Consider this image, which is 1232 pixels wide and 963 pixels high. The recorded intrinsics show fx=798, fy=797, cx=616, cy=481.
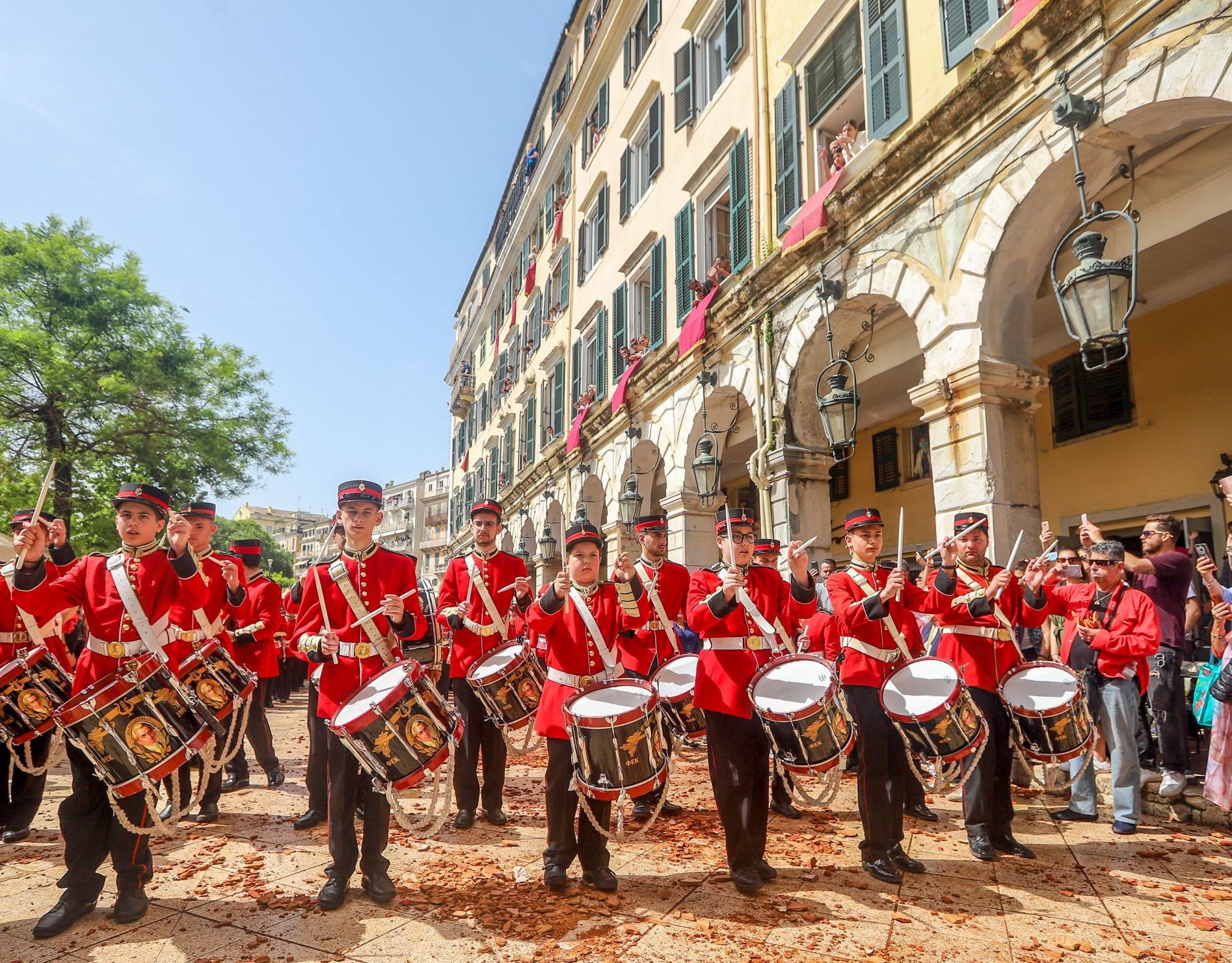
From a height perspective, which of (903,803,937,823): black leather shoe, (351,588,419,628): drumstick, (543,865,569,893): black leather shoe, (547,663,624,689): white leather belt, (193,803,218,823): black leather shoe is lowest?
(903,803,937,823): black leather shoe

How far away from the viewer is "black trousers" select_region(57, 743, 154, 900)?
385cm

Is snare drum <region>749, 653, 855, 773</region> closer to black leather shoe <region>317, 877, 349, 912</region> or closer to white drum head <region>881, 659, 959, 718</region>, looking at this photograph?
white drum head <region>881, 659, 959, 718</region>

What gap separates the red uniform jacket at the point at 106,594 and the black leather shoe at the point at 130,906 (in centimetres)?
101

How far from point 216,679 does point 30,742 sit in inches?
68.4

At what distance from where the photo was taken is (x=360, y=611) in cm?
435

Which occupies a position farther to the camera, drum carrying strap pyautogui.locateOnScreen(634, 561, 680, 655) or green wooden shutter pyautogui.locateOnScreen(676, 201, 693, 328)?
green wooden shutter pyautogui.locateOnScreen(676, 201, 693, 328)

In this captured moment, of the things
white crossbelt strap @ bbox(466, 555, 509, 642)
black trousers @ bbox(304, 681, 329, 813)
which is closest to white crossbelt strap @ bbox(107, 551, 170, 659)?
black trousers @ bbox(304, 681, 329, 813)

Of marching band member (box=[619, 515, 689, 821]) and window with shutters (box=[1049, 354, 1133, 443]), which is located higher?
window with shutters (box=[1049, 354, 1133, 443])

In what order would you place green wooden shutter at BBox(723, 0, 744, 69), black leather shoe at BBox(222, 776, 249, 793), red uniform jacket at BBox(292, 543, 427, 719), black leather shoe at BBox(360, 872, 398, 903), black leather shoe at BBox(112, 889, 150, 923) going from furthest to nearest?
green wooden shutter at BBox(723, 0, 744, 69) → black leather shoe at BBox(222, 776, 249, 793) → red uniform jacket at BBox(292, 543, 427, 719) → black leather shoe at BBox(360, 872, 398, 903) → black leather shoe at BBox(112, 889, 150, 923)

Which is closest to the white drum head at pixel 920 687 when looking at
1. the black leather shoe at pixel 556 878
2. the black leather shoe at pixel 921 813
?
the black leather shoe at pixel 921 813

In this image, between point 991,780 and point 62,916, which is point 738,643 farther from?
point 62,916

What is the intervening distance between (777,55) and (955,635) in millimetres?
9377

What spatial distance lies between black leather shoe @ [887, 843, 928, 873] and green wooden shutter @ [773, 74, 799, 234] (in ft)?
28.0

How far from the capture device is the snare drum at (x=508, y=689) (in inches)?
222
